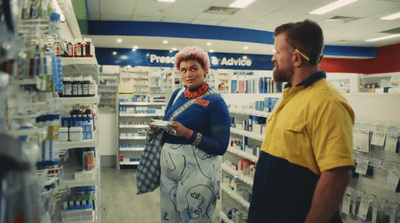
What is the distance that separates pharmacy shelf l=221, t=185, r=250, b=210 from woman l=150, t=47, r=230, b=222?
6.12 feet

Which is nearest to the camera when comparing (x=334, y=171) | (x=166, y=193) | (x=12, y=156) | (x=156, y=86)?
(x=12, y=156)

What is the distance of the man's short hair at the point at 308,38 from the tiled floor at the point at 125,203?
377 cm

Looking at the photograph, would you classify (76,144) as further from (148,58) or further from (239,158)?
(148,58)

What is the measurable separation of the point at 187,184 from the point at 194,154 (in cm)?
21

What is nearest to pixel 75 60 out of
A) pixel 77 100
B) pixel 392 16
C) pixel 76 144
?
pixel 77 100

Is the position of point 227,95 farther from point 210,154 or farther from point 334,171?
point 334,171

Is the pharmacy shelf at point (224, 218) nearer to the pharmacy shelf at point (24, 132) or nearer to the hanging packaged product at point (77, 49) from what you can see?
the hanging packaged product at point (77, 49)

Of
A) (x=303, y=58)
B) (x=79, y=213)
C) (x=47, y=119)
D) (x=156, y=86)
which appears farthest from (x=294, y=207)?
(x=156, y=86)

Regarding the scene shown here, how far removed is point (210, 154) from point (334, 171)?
110 centimetres

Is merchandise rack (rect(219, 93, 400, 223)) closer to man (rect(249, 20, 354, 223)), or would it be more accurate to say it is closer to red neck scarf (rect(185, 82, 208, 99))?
man (rect(249, 20, 354, 223))

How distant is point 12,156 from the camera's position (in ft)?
2.22

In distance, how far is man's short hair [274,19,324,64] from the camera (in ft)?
4.84

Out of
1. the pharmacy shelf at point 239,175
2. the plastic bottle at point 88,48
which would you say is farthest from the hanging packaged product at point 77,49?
the pharmacy shelf at point 239,175

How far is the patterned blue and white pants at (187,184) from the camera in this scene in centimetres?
219
